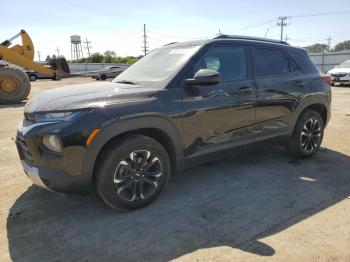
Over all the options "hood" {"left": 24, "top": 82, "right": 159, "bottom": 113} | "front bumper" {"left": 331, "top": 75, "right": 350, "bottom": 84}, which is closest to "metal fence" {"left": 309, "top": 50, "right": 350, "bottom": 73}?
"front bumper" {"left": 331, "top": 75, "right": 350, "bottom": 84}

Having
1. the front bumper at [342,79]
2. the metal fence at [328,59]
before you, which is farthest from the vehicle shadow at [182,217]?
the metal fence at [328,59]

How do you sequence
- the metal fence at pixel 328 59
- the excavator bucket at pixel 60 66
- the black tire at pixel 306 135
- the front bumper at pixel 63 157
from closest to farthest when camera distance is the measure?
1. the front bumper at pixel 63 157
2. the black tire at pixel 306 135
3. the excavator bucket at pixel 60 66
4. the metal fence at pixel 328 59

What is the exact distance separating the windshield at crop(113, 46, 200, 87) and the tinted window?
17 cm

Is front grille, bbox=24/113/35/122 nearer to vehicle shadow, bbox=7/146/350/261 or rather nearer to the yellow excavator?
vehicle shadow, bbox=7/146/350/261

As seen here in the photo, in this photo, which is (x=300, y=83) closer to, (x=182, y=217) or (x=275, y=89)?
(x=275, y=89)

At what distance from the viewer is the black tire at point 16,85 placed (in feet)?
41.2

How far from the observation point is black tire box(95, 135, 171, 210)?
317 centimetres

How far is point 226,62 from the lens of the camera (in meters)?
4.11

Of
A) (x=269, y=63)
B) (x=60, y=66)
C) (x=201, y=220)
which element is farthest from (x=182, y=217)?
(x=60, y=66)

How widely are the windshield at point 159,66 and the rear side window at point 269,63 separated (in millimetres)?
928

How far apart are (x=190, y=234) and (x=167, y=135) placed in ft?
3.38

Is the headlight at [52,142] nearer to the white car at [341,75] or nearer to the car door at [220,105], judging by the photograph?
the car door at [220,105]

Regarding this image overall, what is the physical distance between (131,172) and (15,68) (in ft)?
38.0

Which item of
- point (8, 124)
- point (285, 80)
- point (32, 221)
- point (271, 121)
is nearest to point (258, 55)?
point (285, 80)
